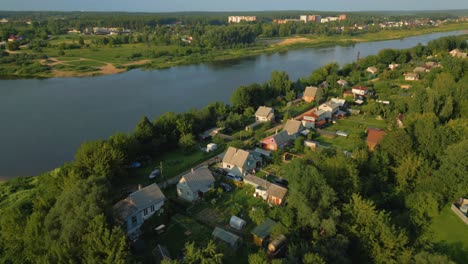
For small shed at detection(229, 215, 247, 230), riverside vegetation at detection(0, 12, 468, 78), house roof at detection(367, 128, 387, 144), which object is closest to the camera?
small shed at detection(229, 215, 247, 230)

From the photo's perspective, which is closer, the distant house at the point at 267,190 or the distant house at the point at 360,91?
the distant house at the point at 267,190

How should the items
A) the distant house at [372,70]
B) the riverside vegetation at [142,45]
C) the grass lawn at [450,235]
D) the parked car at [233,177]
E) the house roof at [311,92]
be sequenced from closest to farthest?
1. the grass lawn at [450,235]
2. the parked car at [233,177]
3. the house roof at [311,92]
4. the distant house at [372,70]
5. the riverside vegetation at [142,45]

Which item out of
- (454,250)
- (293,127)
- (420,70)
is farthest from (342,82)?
(454,250)

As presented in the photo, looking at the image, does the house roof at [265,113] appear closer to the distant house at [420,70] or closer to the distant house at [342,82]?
the distant house at [342,82]

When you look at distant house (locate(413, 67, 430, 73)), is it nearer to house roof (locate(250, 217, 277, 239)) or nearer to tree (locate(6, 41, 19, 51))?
house roof (locate(250, 217, 277, 239))

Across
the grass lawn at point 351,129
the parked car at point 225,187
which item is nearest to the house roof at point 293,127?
the grass lawn at point 351,129

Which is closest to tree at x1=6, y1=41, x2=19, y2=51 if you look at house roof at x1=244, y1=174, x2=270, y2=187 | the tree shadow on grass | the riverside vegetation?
the riverside vegetation

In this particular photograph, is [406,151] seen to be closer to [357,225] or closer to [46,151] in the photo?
[357,225]
